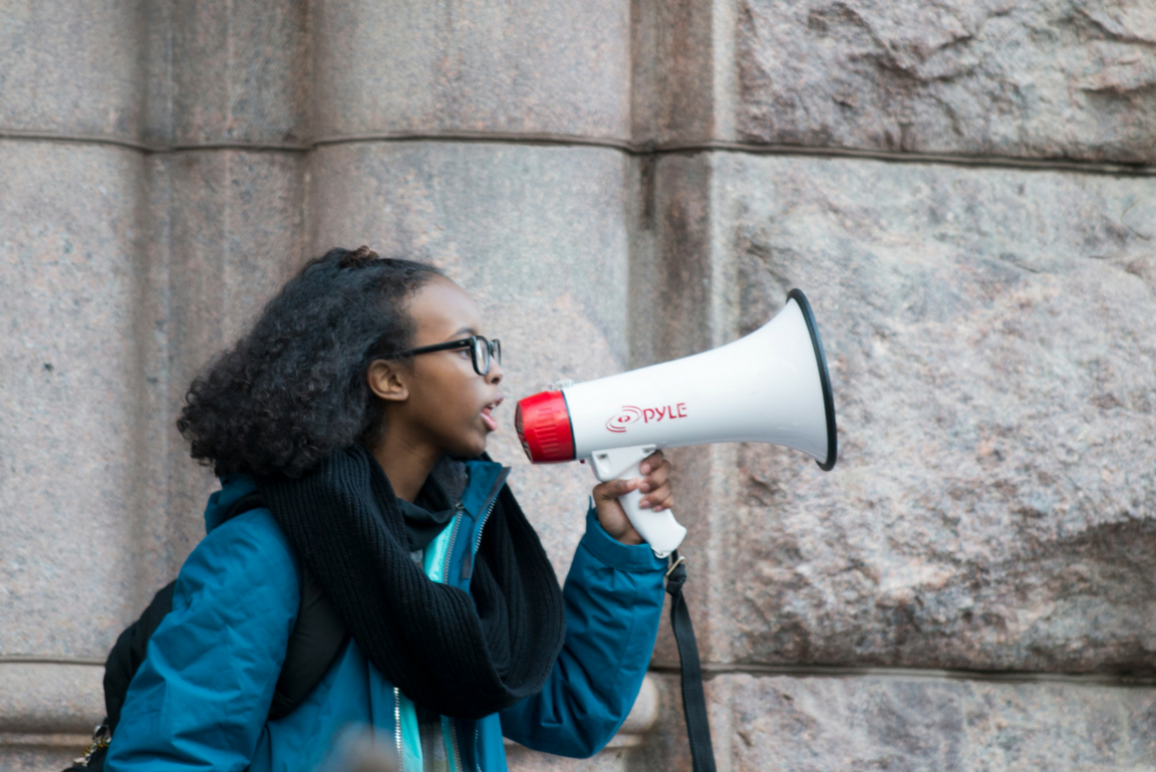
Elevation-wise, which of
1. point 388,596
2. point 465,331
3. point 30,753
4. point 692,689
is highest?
point 465,331

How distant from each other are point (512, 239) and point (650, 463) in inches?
31.6

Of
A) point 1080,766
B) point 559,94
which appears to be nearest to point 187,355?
point 559,94

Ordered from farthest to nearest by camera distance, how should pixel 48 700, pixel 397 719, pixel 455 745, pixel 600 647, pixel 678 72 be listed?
pixel 678 72 < pixel 48 700 < pixel 600 647 < pixel 455 745 < pixel 397 719

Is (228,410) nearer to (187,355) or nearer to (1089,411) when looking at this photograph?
(187,355)

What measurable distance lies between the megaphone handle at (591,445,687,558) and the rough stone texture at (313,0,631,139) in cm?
95

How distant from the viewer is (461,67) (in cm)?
265

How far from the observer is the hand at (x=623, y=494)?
79.9 inches

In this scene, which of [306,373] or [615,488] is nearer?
[306,373]

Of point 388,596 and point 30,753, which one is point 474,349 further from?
point 30,753

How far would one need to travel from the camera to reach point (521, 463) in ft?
8.77

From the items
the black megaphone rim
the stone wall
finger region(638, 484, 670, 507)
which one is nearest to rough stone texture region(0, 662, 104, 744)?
the stone wall

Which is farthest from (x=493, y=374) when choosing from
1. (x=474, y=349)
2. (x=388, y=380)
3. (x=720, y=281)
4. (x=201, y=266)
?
(x=201, y=266)

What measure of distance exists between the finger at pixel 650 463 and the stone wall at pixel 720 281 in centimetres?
65

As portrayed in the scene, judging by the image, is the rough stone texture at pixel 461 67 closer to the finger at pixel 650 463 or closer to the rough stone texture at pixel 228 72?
the rough stone texture at pixel 228 72
